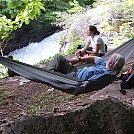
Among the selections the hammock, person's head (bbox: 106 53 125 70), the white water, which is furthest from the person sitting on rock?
the white water

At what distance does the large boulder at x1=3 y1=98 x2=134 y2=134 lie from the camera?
60.2 inches

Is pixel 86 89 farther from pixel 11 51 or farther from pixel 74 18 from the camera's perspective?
pixel 11 51

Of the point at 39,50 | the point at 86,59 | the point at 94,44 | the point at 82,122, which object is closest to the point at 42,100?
the point at 86,59

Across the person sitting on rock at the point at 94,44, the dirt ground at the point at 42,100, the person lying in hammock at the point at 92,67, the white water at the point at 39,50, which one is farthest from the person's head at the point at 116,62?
the white water at the point at 39,50

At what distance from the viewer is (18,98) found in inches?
109

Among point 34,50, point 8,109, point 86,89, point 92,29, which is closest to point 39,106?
point 8,109

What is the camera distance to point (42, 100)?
8.61 feet

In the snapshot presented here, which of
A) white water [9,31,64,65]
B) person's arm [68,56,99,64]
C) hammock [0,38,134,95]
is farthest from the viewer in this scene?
white water [9,31,64,65]

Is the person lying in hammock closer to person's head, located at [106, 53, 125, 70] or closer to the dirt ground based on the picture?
person's head, located at [106, 53, 125, 70]

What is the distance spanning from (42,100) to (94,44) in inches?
32.3

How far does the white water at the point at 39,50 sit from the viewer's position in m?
8.00

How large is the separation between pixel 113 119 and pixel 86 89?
0.53 m

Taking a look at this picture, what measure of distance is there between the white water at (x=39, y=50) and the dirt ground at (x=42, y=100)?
4.83 meters

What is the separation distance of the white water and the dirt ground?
4.83 meters
